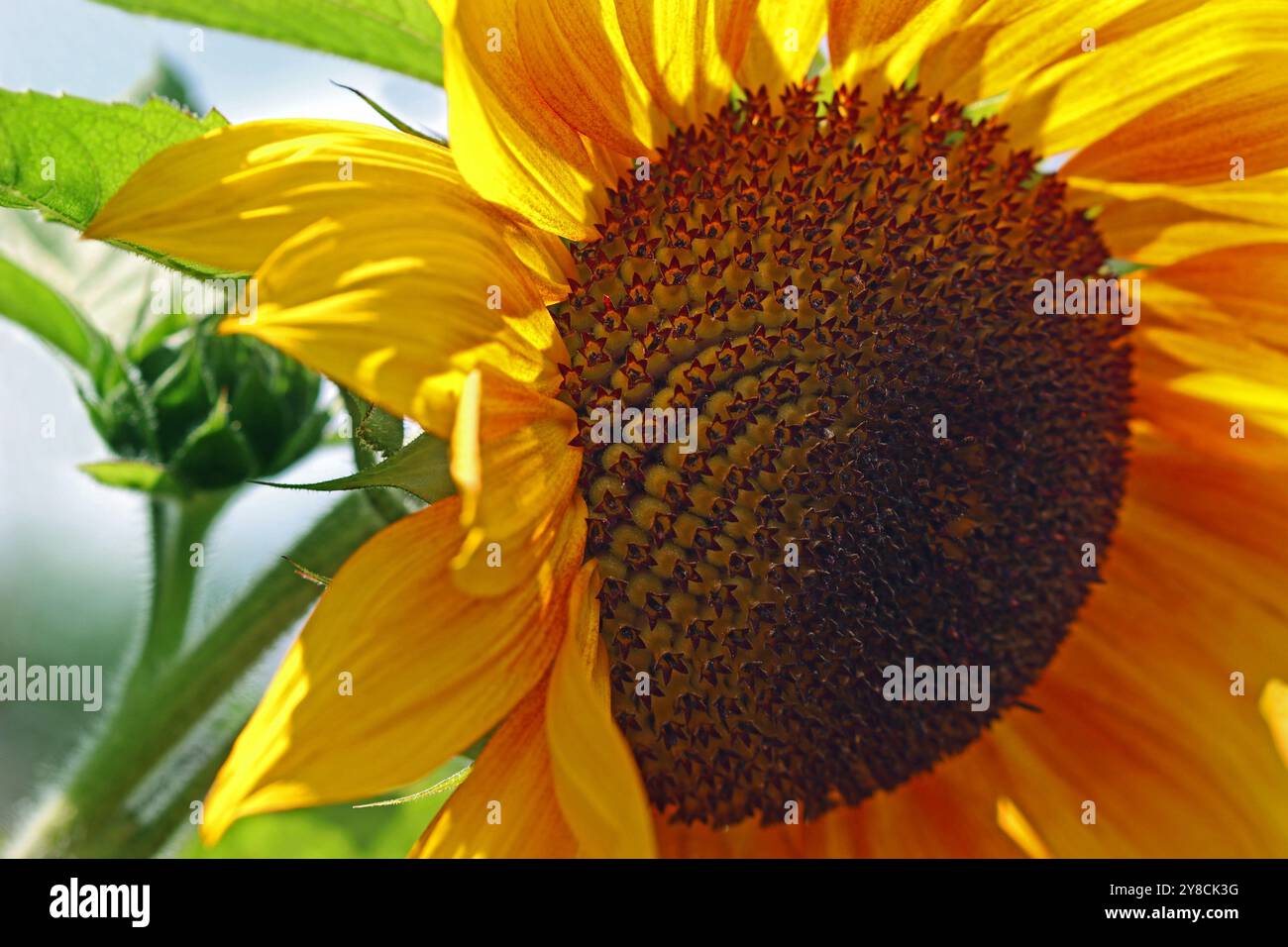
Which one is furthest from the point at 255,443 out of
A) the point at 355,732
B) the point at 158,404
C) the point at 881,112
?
the point at 881,112

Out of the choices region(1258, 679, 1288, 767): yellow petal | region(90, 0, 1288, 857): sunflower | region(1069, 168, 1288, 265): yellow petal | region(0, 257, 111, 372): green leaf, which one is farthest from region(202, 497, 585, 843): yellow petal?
region(1258, 679, 1288, 767): yellow petal

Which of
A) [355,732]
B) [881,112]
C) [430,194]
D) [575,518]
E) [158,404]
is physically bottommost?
[355,732]

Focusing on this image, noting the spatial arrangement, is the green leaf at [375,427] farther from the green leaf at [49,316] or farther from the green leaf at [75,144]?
the green leaf at [49,316]

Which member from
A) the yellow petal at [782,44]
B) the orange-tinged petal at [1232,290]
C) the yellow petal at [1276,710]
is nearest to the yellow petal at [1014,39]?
the yellow petal at [782,44]

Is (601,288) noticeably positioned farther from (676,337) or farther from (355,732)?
(355,732)

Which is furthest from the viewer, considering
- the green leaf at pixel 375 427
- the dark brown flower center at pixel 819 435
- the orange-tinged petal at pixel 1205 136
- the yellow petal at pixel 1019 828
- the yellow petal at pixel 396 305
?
the yellow petal at pixel 1019 828
